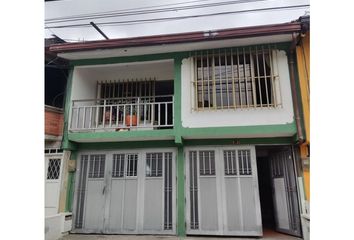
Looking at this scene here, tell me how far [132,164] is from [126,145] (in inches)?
23.0

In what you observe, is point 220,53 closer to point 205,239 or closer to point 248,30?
point 248,30

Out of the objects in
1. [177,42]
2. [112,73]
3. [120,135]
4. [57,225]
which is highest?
[177,42]

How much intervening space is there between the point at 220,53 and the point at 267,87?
5.17ft

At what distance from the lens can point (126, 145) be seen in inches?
278

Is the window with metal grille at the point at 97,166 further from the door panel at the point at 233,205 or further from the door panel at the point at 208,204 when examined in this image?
the door panel at the point at 233,205

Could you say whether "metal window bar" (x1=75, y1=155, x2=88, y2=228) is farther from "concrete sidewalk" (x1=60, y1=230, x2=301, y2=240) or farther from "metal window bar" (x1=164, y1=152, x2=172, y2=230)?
"metal window bar" (x1=164, y1=152, x2=172, y2=230)

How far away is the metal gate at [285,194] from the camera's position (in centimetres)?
607

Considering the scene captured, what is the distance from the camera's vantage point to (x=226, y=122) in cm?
630

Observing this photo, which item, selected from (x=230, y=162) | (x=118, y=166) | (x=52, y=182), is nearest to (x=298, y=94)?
(x=230, y=162)

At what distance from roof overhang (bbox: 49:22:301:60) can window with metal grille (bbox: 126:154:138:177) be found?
3007mm

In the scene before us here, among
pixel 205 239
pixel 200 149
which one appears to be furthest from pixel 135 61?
pixel 205 239

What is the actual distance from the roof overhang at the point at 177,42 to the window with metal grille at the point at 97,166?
3.01m

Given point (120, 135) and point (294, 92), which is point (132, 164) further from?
point (294, 92)
